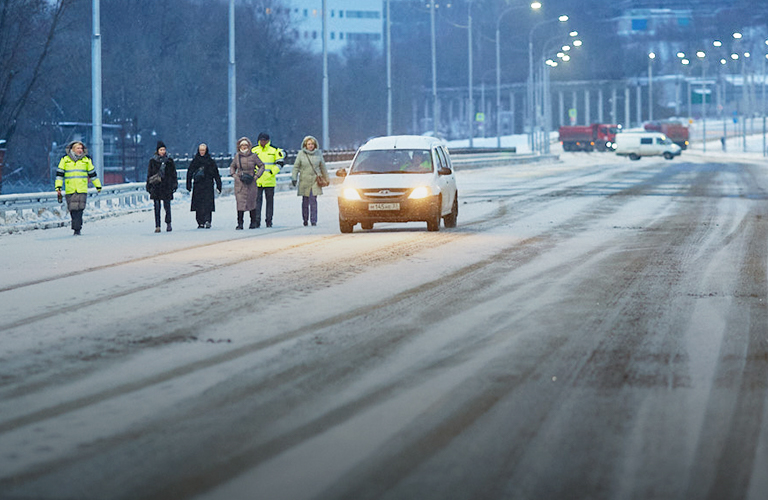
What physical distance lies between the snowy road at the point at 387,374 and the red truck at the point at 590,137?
95.6m

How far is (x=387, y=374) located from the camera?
29.1 feet

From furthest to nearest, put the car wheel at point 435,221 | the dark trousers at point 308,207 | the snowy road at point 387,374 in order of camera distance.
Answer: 1. the dark trousers at point 308,207
2. the car wheel at point 435,221
3. the snowy road at point 387,374

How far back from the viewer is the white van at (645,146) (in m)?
87.8

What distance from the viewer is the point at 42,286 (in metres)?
14.9

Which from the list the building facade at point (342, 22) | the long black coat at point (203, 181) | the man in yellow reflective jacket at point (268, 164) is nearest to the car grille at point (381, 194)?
the man in yellow reflective jacket at point (268, 164)

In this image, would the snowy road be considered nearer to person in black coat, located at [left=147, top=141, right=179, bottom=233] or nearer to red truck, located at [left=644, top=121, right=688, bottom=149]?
person in black coat, located at [left=147, top=141, right=179, bottom=233]

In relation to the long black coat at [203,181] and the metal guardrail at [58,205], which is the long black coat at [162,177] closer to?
the long black coat at [203,181]

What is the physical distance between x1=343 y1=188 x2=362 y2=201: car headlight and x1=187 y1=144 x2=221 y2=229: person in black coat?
8.58 feet

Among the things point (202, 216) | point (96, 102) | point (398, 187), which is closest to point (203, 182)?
point (202, 216)

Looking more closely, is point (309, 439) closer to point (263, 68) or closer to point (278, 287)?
point (278, 287)

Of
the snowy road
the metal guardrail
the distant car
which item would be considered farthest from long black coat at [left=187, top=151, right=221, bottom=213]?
the snowy road

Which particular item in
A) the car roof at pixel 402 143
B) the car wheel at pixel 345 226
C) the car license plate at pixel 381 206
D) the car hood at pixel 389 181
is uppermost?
the car roof at pixel 402 143

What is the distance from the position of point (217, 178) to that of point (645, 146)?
218 feet

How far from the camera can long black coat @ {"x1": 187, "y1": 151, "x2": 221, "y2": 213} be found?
2438 centimetres
